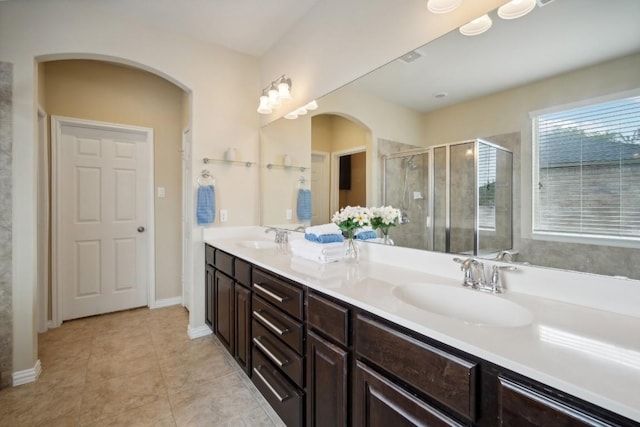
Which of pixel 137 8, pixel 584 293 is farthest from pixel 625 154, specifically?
pixel 137 8

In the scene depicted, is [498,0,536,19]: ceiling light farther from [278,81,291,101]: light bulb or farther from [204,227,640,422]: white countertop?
[278,81,291,101]: light bulb

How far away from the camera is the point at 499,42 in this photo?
1204mm

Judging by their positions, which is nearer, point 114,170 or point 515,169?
point 515,169

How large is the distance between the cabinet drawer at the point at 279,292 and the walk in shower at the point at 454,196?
65 cm

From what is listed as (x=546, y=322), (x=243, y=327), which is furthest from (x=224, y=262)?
(x=546, y=322)

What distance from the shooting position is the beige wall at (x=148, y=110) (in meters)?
2.83

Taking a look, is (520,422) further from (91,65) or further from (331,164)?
(91,65)

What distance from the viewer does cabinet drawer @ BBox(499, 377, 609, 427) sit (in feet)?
1.81

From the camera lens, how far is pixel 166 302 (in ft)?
11.0

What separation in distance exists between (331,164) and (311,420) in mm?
1545

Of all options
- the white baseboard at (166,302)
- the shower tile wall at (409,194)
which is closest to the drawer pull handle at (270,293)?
the shower tile wall at (409,194)

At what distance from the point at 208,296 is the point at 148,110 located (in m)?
2.19

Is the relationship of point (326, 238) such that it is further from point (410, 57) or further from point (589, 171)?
point (589, 171)

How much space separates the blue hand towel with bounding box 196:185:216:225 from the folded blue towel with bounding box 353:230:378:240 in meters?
1.44
